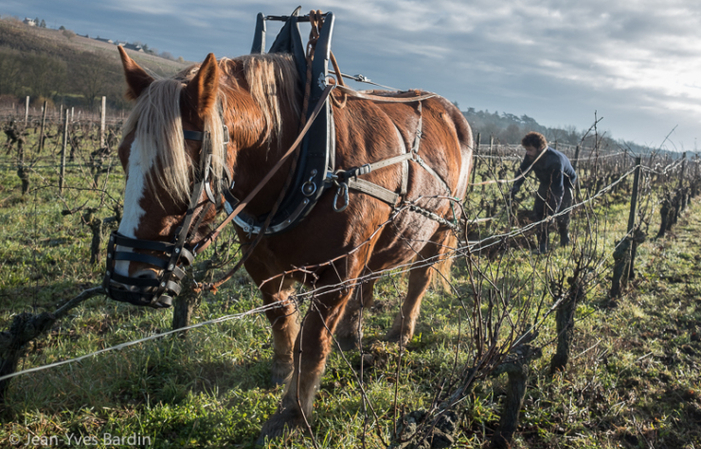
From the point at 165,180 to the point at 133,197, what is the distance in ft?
0.43

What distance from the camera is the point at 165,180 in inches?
59.9

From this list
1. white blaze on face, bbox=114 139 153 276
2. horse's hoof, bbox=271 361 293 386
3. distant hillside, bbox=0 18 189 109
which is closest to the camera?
white blaze on face, bbox=114 139 153 276

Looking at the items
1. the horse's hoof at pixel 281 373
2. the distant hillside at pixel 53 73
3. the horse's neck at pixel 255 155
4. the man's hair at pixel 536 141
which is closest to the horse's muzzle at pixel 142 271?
the horse's neck at pixel 255 155

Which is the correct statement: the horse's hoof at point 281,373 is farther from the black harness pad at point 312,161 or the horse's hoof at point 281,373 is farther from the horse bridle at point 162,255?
Answer: the horse bridle at point 162,255

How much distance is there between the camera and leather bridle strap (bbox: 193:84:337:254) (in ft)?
5.82

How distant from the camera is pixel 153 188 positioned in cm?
151

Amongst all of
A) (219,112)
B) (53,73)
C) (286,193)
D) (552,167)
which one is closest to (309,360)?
(286,193)

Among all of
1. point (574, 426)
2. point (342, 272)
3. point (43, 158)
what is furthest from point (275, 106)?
point (43, 158)

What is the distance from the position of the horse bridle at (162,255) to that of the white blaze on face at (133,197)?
0.02 meters

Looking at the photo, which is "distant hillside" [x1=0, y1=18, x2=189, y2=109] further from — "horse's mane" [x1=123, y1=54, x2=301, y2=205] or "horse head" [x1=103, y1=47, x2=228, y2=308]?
"horse head" [x1=103, y1=47, x2=228, y2=308]

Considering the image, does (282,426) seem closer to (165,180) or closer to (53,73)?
(165,180)

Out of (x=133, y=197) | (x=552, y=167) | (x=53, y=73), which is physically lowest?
(x=133, y=197)

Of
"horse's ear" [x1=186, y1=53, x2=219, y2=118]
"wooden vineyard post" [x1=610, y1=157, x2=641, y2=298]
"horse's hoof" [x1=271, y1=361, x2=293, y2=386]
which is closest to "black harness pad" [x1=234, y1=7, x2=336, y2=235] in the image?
"horse's ear" [x1=186, y1=53, x2=219, y2=118]

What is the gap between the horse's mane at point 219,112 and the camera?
4.95ft
